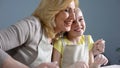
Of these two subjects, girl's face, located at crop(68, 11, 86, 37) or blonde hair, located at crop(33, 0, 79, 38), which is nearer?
blonde hair, located at crop(33, 0, 79, 38)

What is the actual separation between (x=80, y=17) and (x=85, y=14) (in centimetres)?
132

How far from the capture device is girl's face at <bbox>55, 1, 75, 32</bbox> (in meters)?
0.86

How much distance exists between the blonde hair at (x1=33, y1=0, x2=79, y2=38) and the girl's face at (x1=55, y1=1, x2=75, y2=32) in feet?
0.08

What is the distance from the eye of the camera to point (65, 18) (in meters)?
0.86

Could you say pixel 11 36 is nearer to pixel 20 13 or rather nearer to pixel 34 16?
pixel 34 16

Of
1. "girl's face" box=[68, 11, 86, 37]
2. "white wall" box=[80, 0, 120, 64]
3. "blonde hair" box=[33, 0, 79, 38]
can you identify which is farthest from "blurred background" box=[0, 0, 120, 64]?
"blonde hair" box=[33, 0, 79, 38]

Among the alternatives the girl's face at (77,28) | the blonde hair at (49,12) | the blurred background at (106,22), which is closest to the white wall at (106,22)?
the blurred background at (106,22)

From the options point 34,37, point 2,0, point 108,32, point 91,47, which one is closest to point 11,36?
point 34,37

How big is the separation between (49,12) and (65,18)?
0.07m

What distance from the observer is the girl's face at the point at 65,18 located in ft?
2.81

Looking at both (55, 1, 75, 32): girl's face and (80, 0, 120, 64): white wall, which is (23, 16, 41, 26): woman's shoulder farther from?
(80, 0, 120, 64): white wall

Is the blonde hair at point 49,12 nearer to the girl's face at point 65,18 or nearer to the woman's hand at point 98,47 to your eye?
the girl's face at point 65,18

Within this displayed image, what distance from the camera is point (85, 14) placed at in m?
2.26

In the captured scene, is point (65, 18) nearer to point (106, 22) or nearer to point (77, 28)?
point (77, 28)
